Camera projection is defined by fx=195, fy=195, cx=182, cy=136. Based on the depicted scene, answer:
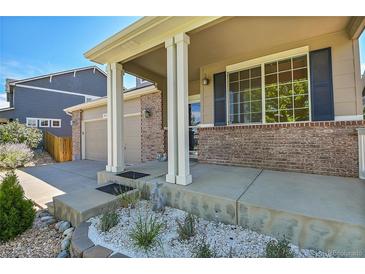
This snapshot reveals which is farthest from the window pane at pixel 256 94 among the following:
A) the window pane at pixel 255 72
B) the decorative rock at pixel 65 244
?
the decorative rock at pixel 65 244

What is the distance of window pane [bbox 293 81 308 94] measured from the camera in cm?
434

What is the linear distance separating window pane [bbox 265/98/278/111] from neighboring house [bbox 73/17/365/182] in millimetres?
22

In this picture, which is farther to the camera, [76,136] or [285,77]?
[76,136]

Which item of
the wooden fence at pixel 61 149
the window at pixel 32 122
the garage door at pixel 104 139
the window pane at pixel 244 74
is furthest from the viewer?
the window at pixel 32 122

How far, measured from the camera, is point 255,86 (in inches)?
199

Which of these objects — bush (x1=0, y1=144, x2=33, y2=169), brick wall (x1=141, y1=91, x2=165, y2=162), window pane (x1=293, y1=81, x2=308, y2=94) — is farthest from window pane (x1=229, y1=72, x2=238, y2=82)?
bush (x1=0, y1=144, x2=33, y2=169)

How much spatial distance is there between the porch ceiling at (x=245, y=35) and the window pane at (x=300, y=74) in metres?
0.66

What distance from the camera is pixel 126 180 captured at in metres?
4.20

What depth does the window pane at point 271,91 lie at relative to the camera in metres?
4.76

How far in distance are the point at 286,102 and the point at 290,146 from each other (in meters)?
1.04

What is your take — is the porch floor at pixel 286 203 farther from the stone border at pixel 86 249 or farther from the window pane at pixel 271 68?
the window pane at pixel 271 68

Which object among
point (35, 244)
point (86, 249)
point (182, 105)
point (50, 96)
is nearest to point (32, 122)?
point (50, 96)

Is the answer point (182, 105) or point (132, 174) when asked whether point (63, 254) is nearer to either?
point (132, 174)

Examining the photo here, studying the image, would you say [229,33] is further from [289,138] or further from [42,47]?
[42,47]
